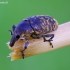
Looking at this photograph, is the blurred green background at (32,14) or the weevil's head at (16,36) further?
the blurred green background at (32,14)

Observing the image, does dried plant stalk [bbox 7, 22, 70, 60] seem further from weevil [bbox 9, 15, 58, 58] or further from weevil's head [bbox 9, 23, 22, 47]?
weevil [bbox 9, 15, 58, 58]

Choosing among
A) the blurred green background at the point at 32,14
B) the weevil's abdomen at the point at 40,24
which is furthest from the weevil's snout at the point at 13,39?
the blurred green background at the point at 32,14

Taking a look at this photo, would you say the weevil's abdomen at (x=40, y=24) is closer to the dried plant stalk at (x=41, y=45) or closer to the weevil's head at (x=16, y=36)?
the weevil's head at (x=16, y=36)

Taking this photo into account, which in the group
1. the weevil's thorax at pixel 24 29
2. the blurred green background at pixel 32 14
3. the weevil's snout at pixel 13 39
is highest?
the weevil's thorax at pixel 24 29

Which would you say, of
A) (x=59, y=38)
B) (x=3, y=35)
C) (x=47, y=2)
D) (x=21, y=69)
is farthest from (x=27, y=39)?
(x=47, y=2)

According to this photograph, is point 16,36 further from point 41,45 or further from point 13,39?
point 41,45

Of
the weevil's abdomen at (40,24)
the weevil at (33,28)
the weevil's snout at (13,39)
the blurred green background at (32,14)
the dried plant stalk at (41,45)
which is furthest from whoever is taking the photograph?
the blurred green background at (32,14)
